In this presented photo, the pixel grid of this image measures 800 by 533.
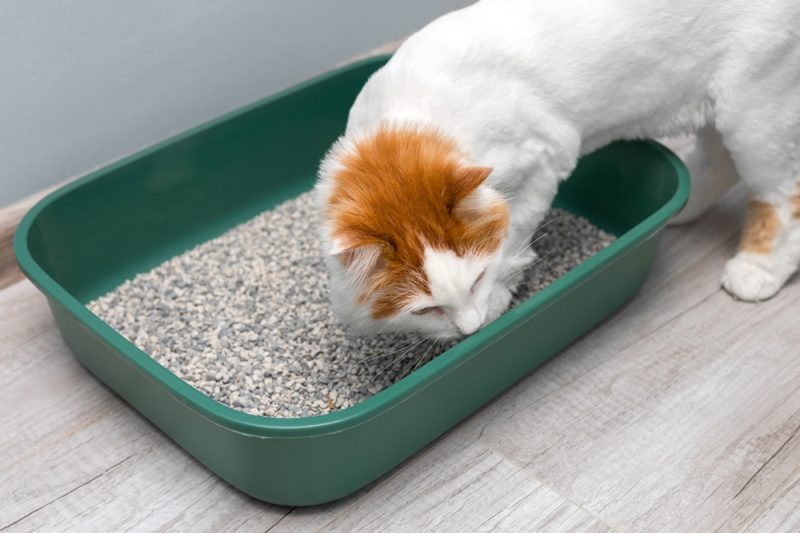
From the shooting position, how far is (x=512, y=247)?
5.08ft

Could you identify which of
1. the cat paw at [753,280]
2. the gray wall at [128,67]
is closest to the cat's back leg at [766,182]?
the cat paw at [753,280]

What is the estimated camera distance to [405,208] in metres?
1.33

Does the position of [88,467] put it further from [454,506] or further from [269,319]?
[454,506]

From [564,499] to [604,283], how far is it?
1.31 ft

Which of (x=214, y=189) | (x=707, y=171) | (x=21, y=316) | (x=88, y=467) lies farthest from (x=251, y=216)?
(x=707, y=171)

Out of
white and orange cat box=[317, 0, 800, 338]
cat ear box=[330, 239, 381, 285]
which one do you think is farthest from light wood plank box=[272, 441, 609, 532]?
cat ear box=[330, 239, 381, 285]

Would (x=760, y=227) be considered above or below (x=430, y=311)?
below

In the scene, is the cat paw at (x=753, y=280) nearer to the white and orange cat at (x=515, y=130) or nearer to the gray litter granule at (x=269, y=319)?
the white and orange cat at (x=515, y=130)

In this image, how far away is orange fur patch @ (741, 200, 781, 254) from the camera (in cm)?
180

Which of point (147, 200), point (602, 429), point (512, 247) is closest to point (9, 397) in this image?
point (147, 200)

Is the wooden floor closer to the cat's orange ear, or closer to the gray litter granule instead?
the gray litter granule

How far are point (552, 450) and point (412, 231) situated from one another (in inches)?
19.3

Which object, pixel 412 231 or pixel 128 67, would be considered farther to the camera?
pixel 128 67

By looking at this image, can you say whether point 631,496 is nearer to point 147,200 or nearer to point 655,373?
point 655,373
